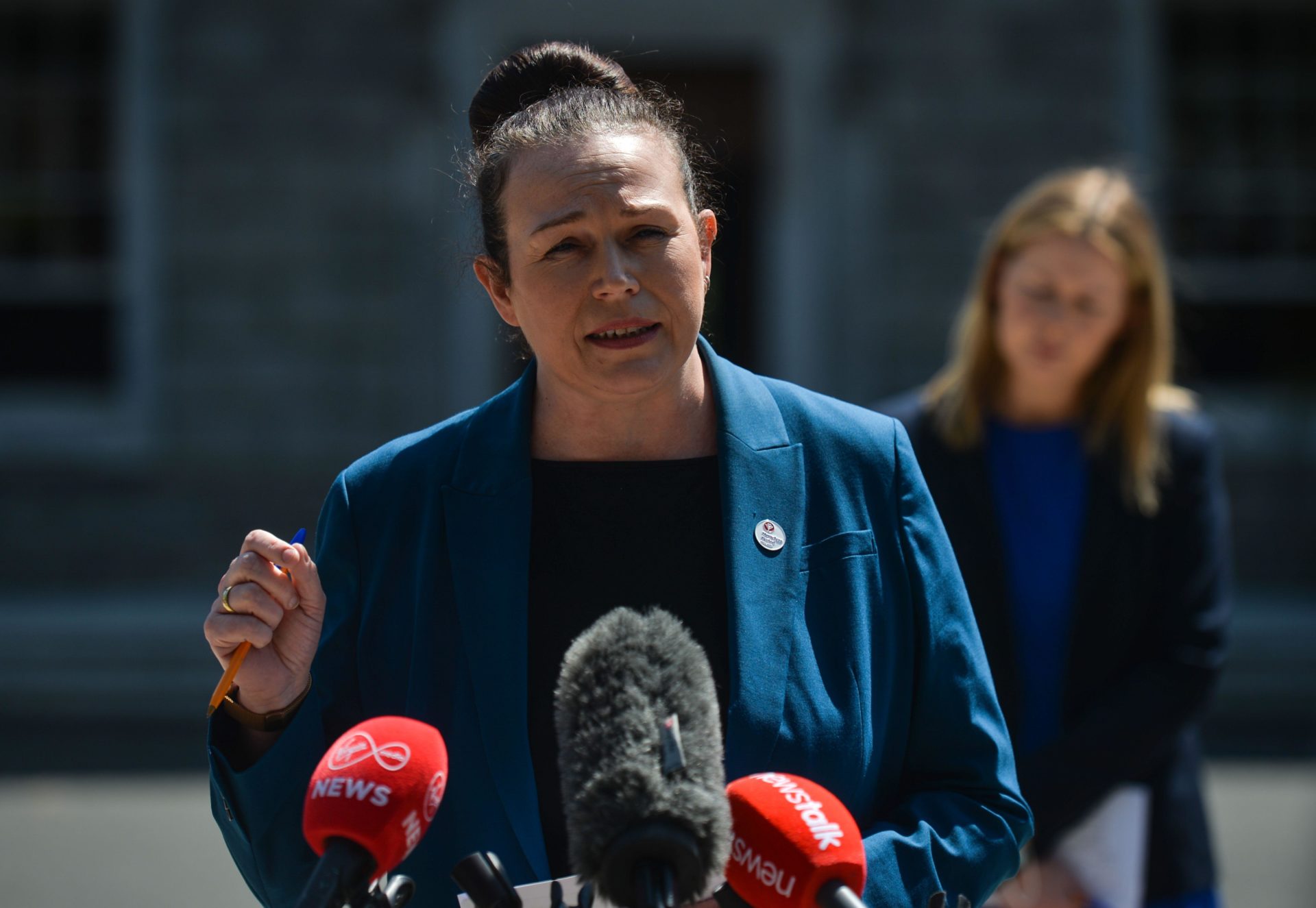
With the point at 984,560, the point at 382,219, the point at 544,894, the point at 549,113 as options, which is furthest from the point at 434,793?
the point at 382,219

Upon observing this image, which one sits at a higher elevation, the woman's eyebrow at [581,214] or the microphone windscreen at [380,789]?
the woman's eyebrow at [581,214]

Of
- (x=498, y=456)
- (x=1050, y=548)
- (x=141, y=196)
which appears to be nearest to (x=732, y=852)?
(x=498, y=456)

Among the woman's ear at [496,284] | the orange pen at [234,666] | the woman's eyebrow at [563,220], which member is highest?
the woman's eyebrow at [563,220]

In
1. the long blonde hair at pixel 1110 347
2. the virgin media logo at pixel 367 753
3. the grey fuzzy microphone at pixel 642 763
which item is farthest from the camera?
the long blonde hair at pixel 1110 347

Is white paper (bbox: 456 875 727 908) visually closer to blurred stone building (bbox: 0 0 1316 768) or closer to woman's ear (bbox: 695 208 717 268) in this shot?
woman's ear (bbox: 695 208 717 268)

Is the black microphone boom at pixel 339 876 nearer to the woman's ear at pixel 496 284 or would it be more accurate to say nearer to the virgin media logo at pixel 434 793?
the virgin media logo at pixel 434 793

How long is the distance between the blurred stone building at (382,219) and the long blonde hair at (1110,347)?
5.17 meters

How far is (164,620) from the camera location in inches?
303

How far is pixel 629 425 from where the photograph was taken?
1.87 metres

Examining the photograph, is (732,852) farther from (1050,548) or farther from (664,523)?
(1050,548)

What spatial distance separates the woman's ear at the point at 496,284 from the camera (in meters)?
1.90

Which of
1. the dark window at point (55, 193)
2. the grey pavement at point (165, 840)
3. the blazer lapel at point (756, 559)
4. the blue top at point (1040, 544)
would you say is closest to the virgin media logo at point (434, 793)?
the blazer lapel at point (756, 559)

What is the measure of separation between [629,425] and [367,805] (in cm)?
71

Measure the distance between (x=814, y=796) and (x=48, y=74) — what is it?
805cm
